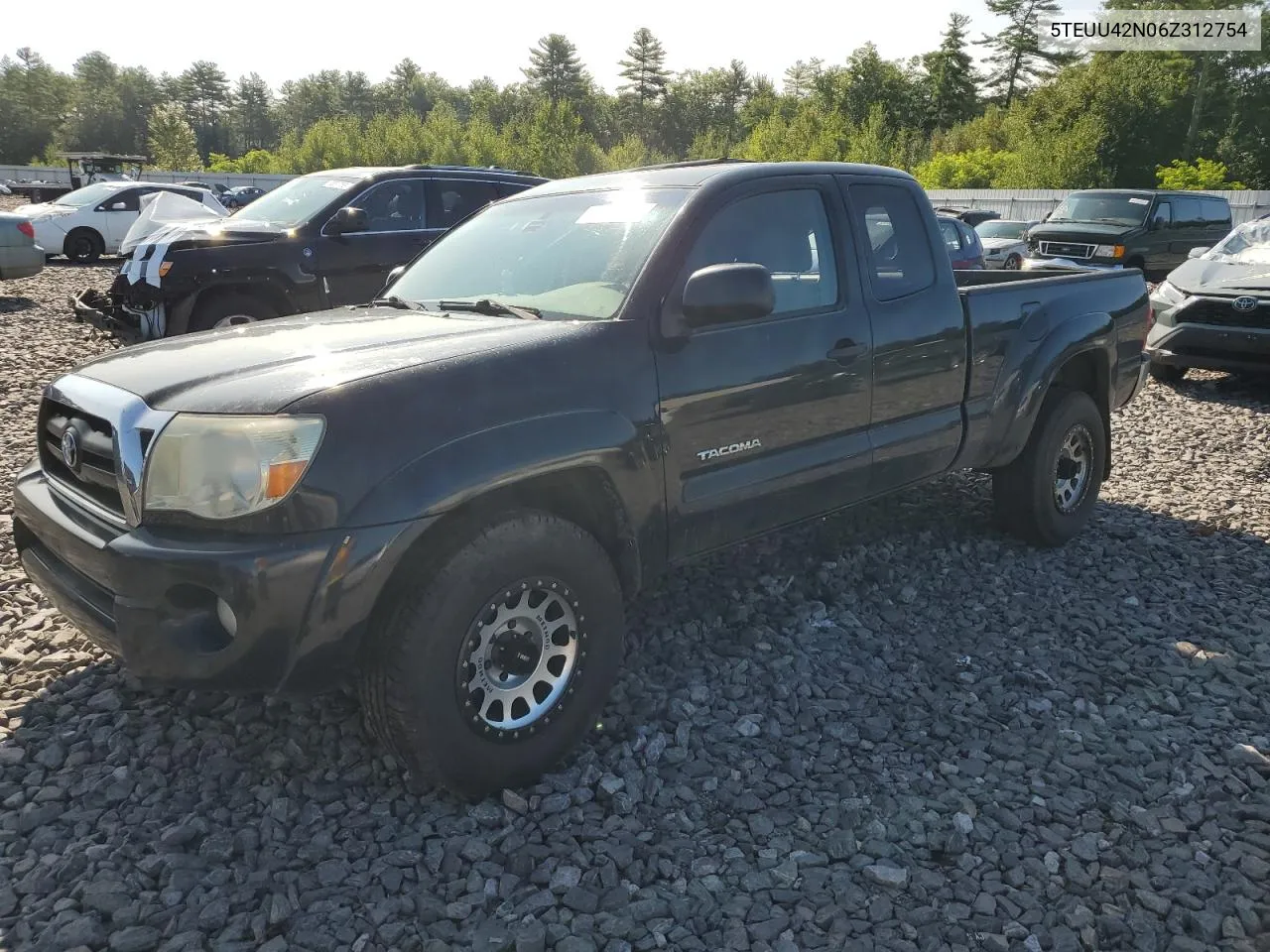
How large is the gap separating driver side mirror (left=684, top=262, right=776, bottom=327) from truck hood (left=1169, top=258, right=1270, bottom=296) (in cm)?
771

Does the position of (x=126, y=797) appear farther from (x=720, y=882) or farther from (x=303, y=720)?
(x=720, y=882)

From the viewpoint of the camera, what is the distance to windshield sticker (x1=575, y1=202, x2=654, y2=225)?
348cm

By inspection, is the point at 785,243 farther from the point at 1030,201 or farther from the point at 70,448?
the point at 1030,201

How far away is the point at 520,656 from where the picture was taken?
9.46ft

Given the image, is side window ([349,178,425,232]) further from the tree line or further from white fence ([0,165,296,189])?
white fence ([0,165,296,189])

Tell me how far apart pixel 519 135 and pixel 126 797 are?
64.1 m

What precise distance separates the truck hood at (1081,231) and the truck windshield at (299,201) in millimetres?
12428

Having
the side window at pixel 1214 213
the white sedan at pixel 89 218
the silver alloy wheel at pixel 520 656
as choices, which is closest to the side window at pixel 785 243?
the silver alloy wheel at pixel 520 656

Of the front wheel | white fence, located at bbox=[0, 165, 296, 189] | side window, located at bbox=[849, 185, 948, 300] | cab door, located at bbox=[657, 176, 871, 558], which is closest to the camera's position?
cab door, located at bbox=[657, 176, 871, 558]

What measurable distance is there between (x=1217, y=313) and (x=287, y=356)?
8.84 m

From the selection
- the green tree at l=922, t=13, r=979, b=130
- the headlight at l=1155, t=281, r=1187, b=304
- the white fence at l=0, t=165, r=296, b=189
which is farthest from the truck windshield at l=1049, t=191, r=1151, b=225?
the green tree at l=922, t=13, r=979, b=130

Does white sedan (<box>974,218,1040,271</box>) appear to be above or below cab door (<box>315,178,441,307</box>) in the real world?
below

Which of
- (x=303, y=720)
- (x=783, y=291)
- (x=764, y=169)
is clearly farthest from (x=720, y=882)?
(x=764, y=169)

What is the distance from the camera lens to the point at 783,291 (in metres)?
3.61
